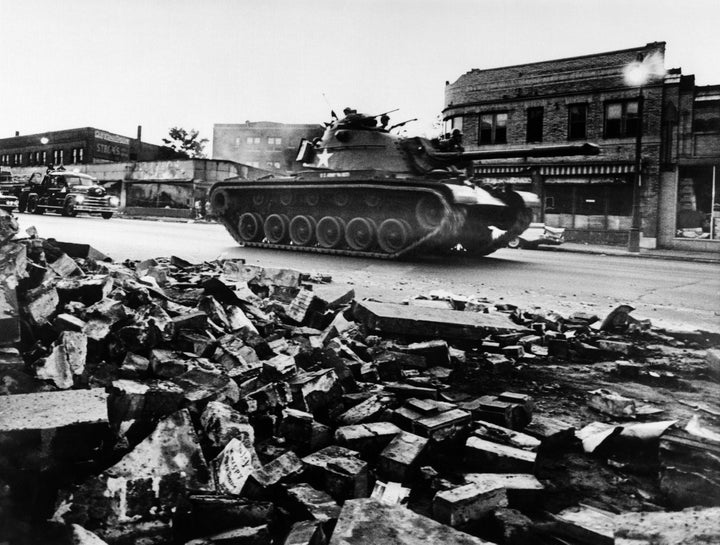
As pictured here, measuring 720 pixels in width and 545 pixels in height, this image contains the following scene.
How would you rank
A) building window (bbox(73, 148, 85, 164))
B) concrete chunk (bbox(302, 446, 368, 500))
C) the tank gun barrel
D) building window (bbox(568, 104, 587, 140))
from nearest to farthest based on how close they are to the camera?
concrete chunk (bbox(302, 446, 368, 500))
the tank gun barrel
building window (bbox(568, 104, 587, 140))
building window (bbox(73, 148, 85, 164))

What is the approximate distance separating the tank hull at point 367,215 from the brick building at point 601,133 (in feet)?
46.4

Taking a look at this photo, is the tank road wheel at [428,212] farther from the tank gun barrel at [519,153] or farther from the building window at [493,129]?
the building window at [493,129]

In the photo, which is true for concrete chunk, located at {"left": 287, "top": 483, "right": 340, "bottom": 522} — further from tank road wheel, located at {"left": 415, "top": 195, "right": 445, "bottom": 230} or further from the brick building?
the brick building

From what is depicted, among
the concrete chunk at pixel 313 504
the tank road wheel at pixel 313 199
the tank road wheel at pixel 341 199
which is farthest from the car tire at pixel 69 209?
the concrete chunk at pixel 313 504

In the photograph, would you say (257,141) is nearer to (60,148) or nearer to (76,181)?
(60,148)

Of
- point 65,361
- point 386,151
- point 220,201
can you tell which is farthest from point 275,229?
point 65,361

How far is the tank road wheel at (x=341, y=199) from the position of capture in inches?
484

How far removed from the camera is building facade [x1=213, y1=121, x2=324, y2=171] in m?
66.4

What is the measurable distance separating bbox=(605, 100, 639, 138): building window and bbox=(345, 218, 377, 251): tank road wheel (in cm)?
1882

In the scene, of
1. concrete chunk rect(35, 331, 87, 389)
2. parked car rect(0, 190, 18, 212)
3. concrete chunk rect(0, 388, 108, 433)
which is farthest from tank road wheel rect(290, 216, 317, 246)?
parked car rect(0, 190, 18, 212)

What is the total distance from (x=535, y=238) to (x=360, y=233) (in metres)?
9.44

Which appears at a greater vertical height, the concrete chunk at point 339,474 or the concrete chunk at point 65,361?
the concrete chunk at point 65,361

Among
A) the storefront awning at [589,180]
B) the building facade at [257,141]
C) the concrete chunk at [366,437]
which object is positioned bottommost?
the concrete chunk at [366,437]

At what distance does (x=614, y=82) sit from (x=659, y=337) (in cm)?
2472
